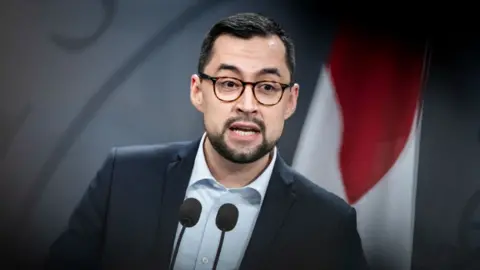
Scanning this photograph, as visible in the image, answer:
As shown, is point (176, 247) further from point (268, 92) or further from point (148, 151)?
point (268, 92)

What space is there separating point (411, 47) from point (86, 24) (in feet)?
3.23

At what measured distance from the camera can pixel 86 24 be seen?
1675mm

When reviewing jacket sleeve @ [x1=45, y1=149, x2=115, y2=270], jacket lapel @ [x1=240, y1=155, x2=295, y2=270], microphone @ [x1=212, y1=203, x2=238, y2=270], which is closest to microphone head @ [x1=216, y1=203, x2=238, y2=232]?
microphone @ [x1=212, y1=203, x2=238, y2=270]

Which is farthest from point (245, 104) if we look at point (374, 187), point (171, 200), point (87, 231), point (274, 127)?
point (87, 231)

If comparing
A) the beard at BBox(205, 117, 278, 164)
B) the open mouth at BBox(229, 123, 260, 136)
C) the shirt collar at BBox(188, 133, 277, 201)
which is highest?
the open mouth at BBox(229, 123, 260, 136)

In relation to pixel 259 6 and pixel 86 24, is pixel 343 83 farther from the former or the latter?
pixel 86 24

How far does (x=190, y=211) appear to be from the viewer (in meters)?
1.49

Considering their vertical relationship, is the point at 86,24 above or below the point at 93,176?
above

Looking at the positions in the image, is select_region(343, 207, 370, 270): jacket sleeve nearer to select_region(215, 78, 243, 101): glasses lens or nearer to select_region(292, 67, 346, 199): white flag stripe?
select_region(292, 67, 346, 199): white flag stripe

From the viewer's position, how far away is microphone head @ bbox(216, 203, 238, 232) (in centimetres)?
146

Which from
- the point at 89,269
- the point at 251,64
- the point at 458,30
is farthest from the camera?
the point at 458,30

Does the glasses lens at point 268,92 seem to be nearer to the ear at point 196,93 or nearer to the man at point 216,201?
the man at point 216,201

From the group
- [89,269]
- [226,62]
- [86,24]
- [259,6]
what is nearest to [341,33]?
[259,6]

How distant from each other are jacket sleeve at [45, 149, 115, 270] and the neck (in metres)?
0.30
